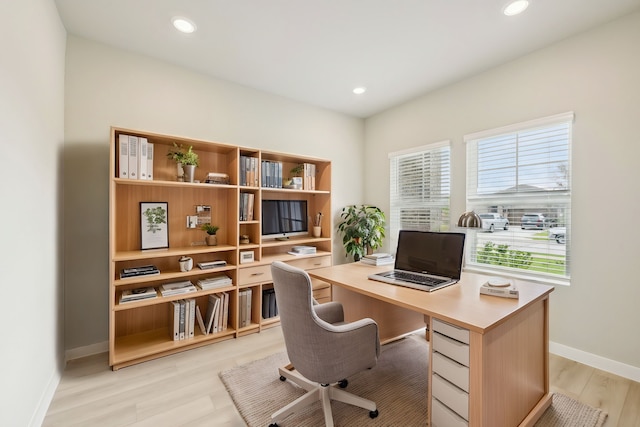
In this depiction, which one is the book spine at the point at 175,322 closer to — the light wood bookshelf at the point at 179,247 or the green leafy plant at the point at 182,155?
the light wood bookshelf at the point at 179,247

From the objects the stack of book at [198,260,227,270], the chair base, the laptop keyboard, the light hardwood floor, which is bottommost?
the light hardwood floor

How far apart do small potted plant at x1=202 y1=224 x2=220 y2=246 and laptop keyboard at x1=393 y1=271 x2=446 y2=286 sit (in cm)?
184

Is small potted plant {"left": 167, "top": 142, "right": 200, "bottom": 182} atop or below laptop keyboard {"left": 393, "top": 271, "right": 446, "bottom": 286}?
atop

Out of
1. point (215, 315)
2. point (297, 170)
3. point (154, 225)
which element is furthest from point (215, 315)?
point (297, 170)

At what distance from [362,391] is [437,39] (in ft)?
9.27

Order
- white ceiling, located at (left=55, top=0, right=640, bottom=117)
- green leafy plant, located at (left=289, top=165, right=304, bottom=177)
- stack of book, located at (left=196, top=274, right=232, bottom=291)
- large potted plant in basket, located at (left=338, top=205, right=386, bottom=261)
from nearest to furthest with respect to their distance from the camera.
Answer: white ceiling, located at (left=55, top=0, right=640, bottom=117)
stack of book, located at (left=196, top=274, right=232, bottom=291)
green leafy plant, located at (left=289, top=165, right=304, bottom=177)
large potted plant in basket, located at (left=338, top=205, right=386, bottom=261)

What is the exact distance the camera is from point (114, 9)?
6.67 feet

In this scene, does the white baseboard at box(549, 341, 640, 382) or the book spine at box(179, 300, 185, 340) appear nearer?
the white baseboard at box(549, 341, 640, 382)

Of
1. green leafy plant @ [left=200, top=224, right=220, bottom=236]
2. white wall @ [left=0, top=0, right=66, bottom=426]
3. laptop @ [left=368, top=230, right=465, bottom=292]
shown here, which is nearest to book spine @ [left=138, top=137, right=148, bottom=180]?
white wall @ [left=0, top=0, right=66, bottom=426]

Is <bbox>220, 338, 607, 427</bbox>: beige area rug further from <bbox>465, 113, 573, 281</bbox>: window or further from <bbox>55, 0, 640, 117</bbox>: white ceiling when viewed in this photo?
<bbox>55, 0, 640, 117</bbox>: white ceiling

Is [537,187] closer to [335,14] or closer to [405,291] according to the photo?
[405,291]

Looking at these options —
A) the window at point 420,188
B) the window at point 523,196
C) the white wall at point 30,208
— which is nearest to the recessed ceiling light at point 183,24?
the white wall at point 30,208

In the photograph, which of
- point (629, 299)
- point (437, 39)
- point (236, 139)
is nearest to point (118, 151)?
point (236, 139)

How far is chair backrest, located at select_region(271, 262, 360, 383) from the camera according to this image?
1.42 meters
